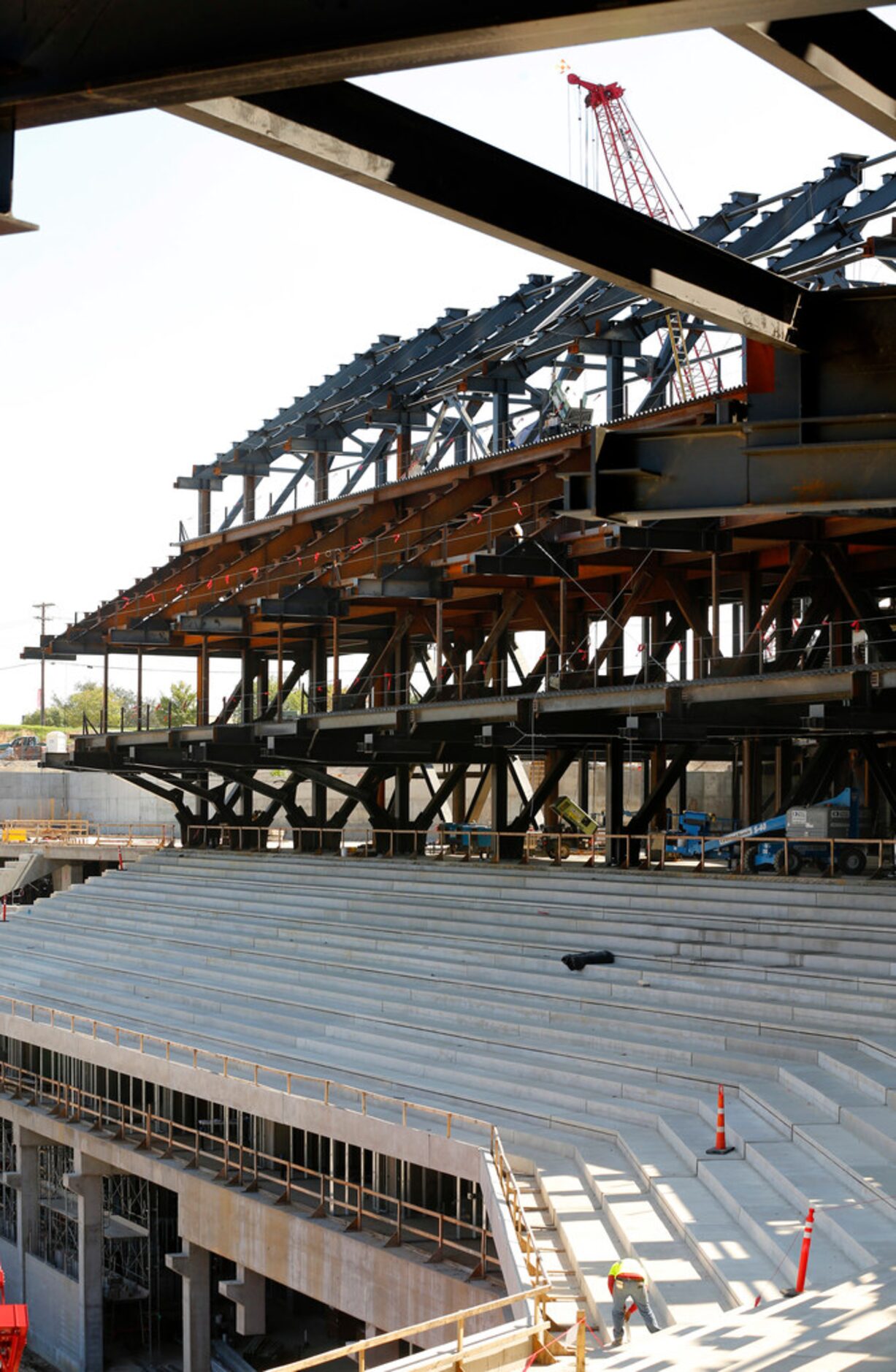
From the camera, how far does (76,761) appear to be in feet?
159

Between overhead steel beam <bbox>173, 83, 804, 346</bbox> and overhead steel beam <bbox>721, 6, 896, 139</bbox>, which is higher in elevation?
overhead steel beam <bbox>721, 6, 896, 139</bbox>

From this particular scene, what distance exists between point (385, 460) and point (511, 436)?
794cm

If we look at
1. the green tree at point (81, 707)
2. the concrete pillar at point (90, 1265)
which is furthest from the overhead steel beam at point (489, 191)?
the green tree at point (81, 707)

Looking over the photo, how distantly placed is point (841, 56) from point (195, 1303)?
70.7ft

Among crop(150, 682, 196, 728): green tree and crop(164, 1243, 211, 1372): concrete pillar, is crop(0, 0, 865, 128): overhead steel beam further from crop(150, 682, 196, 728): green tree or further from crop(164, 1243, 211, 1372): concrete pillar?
crop(150, 682, 196, 728): green tree

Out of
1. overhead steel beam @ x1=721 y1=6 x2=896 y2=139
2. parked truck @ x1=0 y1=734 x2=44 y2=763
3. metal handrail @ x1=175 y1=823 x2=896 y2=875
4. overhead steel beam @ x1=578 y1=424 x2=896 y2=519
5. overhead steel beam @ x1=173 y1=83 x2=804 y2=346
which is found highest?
overhead steel beam @ x1=721 y1=6 x2=896 y2=139

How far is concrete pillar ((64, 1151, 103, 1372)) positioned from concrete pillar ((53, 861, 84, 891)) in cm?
3040

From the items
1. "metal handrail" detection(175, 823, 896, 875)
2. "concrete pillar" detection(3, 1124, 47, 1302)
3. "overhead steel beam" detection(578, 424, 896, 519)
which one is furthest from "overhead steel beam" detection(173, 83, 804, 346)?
"concrete pillar" detection(3, 1124, 47, 1302)

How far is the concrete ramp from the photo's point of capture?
5594 centimetres

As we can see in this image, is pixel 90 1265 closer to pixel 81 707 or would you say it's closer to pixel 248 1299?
pixel 248 1299

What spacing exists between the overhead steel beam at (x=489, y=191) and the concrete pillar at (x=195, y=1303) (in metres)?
18.9

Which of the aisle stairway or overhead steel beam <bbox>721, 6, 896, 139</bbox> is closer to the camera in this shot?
overhead steel beam <bbox>721, 6, 896, 139</bbox>

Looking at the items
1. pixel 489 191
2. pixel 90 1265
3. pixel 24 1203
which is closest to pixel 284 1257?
pixel 90 1265

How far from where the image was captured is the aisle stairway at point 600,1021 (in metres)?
13.5
